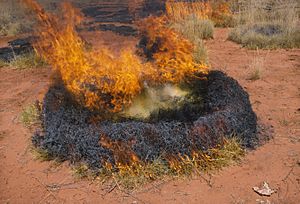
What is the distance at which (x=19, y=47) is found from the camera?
10.2m

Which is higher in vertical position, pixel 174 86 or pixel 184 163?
pixel 174 86

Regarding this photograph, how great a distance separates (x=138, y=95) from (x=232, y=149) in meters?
1.80

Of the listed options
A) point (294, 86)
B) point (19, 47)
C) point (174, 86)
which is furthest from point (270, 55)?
point (19, 47)

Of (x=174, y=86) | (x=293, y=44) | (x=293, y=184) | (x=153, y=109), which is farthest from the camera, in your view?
(x=293, y=44)

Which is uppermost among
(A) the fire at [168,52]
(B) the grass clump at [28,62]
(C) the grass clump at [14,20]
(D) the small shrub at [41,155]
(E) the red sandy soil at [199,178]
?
(C) the grass clump at [14,20]

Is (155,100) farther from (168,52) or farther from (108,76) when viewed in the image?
(168,52)

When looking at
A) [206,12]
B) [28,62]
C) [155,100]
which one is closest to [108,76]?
[155,100]

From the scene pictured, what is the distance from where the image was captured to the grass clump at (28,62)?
27.1 feet

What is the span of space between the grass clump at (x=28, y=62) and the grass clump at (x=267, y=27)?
5.25 m

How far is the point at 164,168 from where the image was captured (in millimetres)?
3820

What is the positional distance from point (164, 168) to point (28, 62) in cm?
586

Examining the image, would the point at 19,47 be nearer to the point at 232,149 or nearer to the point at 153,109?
the point at 153,109

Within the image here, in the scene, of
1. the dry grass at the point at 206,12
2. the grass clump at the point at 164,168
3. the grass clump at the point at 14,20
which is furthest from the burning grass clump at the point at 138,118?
the grass clump at the point at 14,20

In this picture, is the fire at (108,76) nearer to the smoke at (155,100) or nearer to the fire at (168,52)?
the fire at (168,52)
